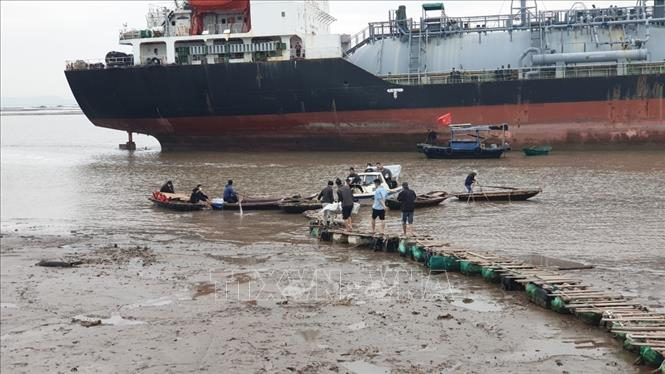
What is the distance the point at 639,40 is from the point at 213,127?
21241 mm

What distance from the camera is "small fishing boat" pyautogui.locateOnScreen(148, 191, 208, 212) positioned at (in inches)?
792

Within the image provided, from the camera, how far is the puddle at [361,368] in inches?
310

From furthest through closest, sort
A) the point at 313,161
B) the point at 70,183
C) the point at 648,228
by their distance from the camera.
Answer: the point at 313,161
the point at 70,183
the point at 648,228

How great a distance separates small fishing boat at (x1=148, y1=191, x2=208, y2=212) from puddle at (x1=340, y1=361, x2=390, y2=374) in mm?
12687

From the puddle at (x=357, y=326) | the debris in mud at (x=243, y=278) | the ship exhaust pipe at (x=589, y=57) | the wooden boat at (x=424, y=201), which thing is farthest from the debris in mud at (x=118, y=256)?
the ship exhaust pipe at (x=589, y=57)

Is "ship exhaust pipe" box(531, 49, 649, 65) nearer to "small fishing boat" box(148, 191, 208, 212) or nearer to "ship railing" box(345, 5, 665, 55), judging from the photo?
"ship railing" box(345, 5, 665, 55)

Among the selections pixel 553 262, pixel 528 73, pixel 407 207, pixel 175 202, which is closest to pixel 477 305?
pixel 553 262

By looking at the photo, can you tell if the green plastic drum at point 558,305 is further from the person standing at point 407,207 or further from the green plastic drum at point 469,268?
the person standing at point 407,207

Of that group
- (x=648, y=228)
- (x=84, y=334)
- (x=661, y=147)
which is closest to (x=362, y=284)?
(x=84, y=334)

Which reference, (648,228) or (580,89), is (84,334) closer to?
(648,228)

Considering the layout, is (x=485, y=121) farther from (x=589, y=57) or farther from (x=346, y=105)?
(x=346, y=105)

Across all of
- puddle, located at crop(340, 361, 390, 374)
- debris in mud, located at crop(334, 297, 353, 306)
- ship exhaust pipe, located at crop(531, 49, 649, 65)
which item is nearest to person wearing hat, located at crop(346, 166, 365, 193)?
debris in mud, located at crop(334, 297, 353, 306)

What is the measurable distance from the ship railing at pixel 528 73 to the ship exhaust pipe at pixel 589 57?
1.07 ft

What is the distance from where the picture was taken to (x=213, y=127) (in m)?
38.0
